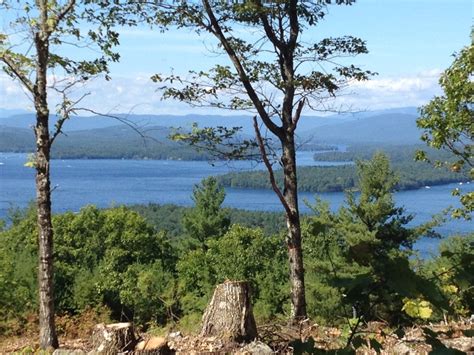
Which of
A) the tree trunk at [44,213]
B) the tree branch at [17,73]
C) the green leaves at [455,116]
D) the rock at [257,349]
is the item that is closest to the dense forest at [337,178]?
the green leaves at [455,116]

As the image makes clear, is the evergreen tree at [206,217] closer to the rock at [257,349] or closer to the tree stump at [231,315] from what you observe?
the tree stump at [231,315]

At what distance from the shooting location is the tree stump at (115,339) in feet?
16.9

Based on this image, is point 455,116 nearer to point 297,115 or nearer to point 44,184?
point 297,115

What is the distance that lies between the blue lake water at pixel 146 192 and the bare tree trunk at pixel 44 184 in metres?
52.0

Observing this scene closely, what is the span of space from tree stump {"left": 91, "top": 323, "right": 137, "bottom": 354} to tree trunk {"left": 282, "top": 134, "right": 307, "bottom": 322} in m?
2.66

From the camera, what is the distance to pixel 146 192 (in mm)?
102438

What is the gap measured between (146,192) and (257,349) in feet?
323

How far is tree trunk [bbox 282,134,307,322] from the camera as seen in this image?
7.41 m

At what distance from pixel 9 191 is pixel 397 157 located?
289 feet

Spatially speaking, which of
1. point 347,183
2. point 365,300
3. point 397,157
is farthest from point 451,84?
point 397,157

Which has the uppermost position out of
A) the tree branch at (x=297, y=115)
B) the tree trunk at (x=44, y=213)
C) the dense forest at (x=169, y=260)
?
the tree branch at (x=297, y=115)

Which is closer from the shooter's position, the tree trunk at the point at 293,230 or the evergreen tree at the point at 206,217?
the tree trunk at the point at 293,230

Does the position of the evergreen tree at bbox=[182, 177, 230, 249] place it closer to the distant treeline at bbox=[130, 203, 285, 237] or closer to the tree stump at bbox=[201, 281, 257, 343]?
the distant treeline at bbox=[130, 203, 285, 237]

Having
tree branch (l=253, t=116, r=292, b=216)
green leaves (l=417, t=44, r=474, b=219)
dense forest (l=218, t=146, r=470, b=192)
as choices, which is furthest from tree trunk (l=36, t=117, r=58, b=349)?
dense forest (l=218, t=146, r=470, b=192)
